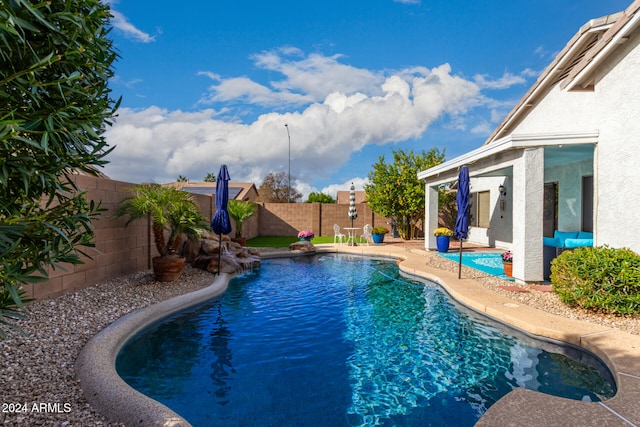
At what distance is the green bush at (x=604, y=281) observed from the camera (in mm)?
6152

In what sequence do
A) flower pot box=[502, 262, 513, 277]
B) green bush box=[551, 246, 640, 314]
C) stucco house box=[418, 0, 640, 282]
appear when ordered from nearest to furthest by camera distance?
green bush box=[551, 246, 640, 314] → stucco house box=[418, 0, 640, 282] → flower pot box=[502, 262, 513, 277]

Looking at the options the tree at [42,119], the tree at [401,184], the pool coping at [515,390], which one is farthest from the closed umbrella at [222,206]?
the tree at [401,184]

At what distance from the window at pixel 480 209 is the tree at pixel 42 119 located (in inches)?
644

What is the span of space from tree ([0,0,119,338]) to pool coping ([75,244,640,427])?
1675mm

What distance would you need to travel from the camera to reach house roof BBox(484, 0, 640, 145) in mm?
7383

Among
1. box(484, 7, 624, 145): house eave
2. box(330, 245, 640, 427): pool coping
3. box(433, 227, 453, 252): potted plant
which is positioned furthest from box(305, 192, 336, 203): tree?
box(330, 245, 640, 427): pool coping

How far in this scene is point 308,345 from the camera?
5.88 metres

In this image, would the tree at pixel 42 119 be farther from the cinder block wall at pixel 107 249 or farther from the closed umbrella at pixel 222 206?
the closed umbrella at pixel 222 206

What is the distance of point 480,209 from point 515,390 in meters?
14.6

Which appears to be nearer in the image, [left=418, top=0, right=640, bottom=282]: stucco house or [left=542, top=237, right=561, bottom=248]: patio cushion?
[left=418, top=0, right=640, bottom=282]: stucco house

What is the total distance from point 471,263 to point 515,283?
2753 mm

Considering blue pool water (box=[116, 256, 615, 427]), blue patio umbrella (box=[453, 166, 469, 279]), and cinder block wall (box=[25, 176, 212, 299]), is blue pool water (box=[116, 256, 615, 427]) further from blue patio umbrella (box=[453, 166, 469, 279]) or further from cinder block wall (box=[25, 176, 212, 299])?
blue patio umbrella (box=[453, 166, 469, 279])

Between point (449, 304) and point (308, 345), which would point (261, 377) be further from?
point (449, 304)

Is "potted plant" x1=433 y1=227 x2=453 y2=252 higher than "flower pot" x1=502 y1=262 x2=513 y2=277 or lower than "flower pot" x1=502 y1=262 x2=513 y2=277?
higher
